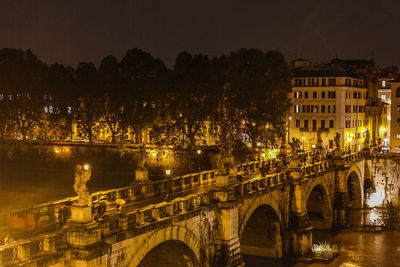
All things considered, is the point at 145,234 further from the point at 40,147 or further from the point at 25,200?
the point at 40,147

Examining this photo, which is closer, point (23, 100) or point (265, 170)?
point (265, 170)

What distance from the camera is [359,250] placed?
151 ft

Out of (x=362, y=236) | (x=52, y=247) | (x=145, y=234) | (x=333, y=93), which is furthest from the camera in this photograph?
(x=333, y=93)

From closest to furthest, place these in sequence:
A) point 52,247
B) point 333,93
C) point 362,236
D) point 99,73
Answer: point 52,247 → point 362,236 → point 99,73 → point 333,93

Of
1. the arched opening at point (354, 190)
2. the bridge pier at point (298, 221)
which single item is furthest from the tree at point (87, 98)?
the bridge pier at point (298, 221)

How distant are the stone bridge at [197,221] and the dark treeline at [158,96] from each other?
1295 centimetres

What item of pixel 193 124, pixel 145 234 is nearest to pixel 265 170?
pixel 145 234

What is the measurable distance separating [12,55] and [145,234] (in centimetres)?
5475

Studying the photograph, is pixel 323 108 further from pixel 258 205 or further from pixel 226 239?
pixel 226 239

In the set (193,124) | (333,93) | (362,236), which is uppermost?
(333,93)

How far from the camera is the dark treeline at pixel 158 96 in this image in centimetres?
6506

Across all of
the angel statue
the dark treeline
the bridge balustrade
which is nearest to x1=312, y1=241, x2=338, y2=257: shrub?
the dark treeline

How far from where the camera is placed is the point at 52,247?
2045 cm

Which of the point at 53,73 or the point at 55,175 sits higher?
the point at 53,73
